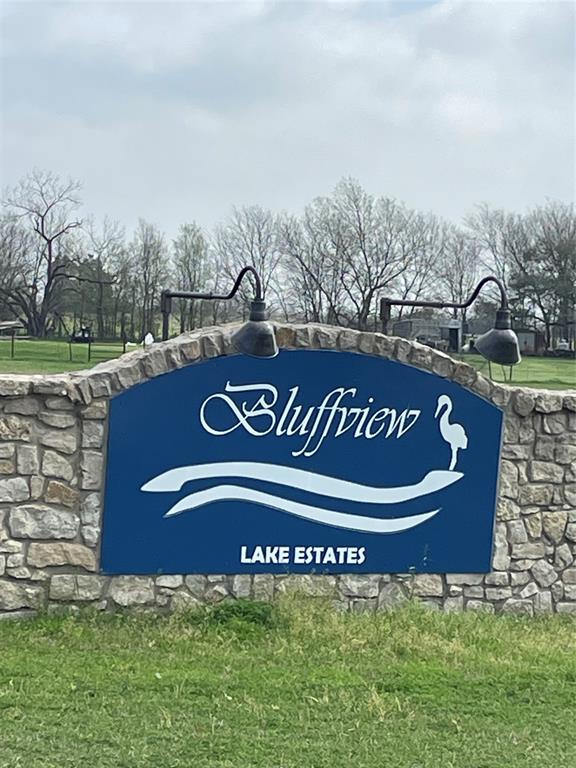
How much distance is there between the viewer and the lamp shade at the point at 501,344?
716 centimetres

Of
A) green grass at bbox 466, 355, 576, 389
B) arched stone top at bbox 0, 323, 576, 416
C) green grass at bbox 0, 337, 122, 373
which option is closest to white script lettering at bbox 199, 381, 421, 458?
arched stone top at bbox 0, 323, 576, 416

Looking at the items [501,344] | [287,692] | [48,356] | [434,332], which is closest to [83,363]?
[48,356]

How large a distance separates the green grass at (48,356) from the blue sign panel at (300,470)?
1661 centimetres

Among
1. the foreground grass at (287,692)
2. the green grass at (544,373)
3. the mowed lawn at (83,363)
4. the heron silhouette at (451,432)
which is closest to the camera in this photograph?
the foreground grass at (287,692)

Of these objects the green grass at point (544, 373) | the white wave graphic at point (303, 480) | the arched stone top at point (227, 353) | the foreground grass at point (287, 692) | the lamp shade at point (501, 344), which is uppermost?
the lamp shade at point (501, 344)

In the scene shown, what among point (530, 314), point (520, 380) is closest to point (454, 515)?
point (520, 380)

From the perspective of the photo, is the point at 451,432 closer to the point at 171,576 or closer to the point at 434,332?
the point at 171,576

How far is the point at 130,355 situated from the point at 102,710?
9.36ft

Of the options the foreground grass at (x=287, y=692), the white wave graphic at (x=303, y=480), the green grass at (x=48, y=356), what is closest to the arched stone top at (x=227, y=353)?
the white wave graphic at (x=303, y=480)

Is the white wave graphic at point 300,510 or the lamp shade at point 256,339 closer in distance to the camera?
the lamp shade at point 256,339

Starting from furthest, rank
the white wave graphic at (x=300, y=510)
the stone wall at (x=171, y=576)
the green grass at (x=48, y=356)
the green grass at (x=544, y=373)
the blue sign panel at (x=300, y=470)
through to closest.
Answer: the green grass at (x=48, y=356), the green grass at (x=544, y=373), the white wave graphic at (x=300, y=510), the blue sign panel at (x=300, y=470), the stone wall at (x=171, y=576)

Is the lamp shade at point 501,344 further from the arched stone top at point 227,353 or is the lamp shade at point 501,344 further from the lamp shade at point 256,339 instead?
the lamp shade at point 256,339

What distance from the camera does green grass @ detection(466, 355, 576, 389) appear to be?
24.2 meters

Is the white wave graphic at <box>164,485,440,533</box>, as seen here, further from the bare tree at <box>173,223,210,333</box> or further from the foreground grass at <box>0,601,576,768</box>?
the bare tree at <box>173,223,210,333</box>
